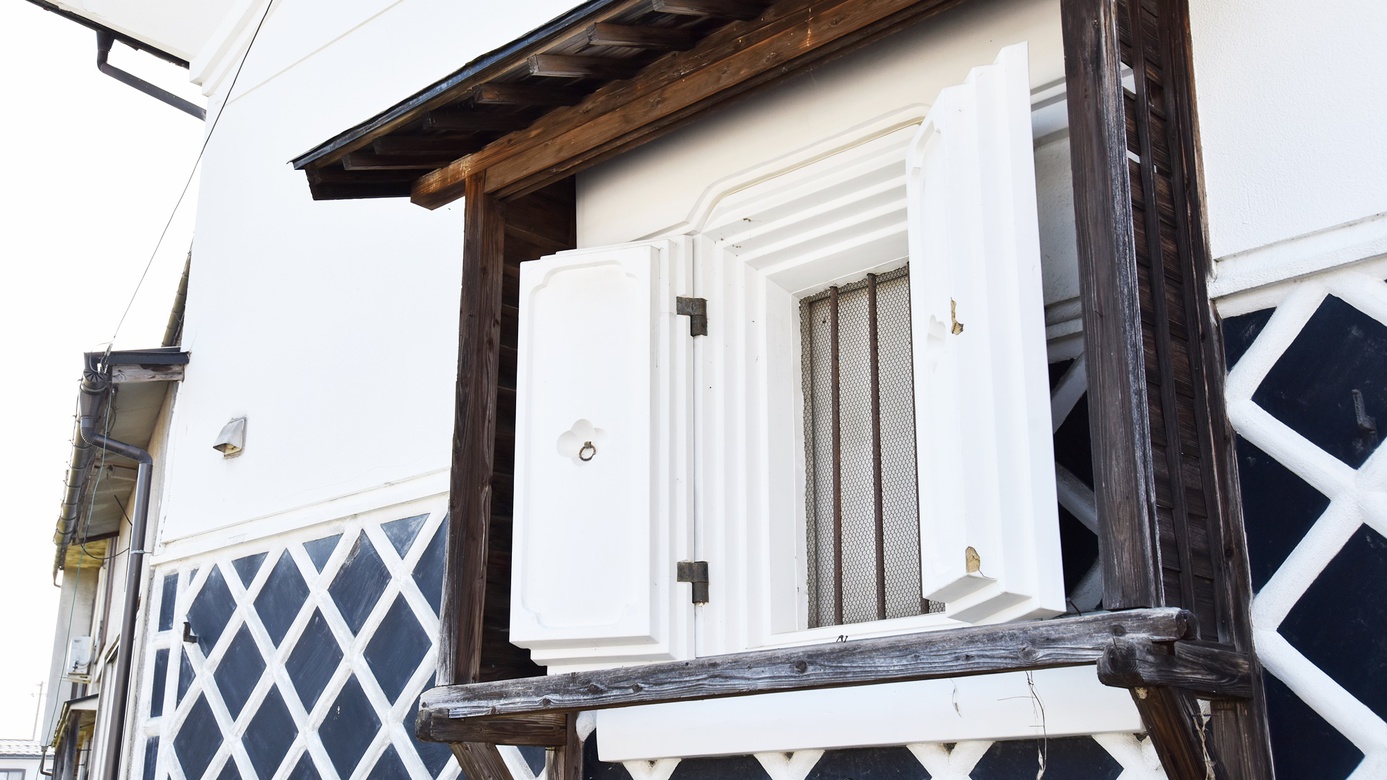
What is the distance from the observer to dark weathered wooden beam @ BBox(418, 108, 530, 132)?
4.27 meters

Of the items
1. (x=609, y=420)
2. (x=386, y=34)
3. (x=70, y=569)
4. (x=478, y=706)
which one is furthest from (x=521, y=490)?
(x=70, y=569)

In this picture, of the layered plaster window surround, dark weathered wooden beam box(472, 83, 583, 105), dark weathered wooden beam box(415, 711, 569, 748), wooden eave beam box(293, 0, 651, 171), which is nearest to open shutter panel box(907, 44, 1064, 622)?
the layered plaster window surround

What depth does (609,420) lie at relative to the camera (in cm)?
406

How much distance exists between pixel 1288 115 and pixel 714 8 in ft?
4.90

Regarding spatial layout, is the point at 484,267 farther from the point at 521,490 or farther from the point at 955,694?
the point at 955,694

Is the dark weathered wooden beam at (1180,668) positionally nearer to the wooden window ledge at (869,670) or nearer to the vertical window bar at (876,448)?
the wooden window ledge at (869,670)

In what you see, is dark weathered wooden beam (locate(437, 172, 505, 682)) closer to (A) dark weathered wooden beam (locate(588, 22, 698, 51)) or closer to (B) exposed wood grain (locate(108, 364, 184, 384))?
(A) dark weathered wooden beam (locate(588, 22, 698, 51))

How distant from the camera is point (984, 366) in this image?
305 cm

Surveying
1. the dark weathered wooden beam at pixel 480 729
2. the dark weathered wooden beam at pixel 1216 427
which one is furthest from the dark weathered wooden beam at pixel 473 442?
the dark weathered wooden beam at pixel 1216 427

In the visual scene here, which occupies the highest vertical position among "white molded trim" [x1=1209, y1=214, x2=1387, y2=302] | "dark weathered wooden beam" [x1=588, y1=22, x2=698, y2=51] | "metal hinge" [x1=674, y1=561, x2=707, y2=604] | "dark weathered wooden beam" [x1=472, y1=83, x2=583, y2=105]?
"dark weathered wooden beam" [x1=588, y1=22, x2=698, y2=51]

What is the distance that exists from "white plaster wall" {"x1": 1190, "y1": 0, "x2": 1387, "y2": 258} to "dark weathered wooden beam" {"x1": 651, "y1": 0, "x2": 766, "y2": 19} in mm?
1160

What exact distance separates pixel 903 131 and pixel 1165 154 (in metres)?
0.75

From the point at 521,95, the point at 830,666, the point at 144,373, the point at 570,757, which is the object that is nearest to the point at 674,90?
the point at 521,95

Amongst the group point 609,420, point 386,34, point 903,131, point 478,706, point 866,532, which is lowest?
point 478,706
